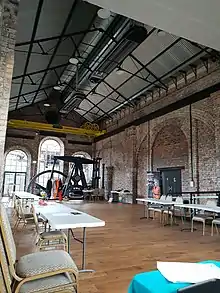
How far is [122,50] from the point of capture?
7.27 metres

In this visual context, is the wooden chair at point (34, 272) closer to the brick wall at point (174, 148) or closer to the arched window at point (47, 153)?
the brick wall at point (174, 148)

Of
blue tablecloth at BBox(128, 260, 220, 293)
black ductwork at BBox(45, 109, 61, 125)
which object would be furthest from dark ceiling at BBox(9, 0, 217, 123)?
blue tablecloth at BBox(128, 260, 220, 293)

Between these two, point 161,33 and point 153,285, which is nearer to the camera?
point 153,285

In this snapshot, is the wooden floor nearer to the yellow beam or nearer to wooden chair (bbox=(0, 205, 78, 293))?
wooden chair (bbox=(0, 205, 78, 293))

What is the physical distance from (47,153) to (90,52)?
31.1ft

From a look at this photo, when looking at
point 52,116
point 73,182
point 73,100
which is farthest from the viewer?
point 52,116

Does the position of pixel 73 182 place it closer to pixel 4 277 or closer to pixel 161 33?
pixel 161 33

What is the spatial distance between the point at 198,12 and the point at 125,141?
1153cm

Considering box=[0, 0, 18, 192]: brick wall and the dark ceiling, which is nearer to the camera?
box=[0, 0, 18, 192]: brick wall

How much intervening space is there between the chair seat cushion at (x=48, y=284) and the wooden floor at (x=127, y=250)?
2.92 feet

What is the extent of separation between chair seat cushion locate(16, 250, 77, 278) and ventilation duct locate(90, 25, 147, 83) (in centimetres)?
590

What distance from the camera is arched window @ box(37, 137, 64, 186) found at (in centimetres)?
1622

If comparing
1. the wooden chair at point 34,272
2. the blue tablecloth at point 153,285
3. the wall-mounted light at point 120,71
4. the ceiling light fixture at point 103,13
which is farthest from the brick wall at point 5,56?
the wall-mounted light at point 120,71

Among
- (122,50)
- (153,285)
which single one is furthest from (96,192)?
(153,285)
